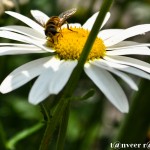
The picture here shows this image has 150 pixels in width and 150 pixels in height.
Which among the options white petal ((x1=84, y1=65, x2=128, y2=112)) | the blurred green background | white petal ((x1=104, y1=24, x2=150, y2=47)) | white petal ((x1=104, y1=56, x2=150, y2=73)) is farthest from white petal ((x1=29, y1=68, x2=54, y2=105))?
the blurred green background

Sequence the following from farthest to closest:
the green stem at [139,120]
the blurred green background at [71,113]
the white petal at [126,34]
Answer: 1. the blurred green background at [71,113]
2. the green stem at [139,120]
3. the white petal at [126,34]

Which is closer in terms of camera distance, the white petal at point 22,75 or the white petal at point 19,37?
the white petal at point 22,75

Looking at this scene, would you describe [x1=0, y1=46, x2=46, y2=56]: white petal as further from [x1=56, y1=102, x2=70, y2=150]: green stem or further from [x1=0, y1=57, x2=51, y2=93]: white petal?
[x1=56, y1=102, x2=70, y2=150]: green stem

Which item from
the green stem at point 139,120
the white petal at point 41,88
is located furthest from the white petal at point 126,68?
the green stem at point 139,120

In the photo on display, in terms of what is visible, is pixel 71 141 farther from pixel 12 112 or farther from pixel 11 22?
pixel 11 22

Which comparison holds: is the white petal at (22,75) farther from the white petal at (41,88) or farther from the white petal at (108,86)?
the white petal at (108,86)

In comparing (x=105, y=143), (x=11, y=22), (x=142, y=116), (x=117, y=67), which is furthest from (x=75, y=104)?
(x=117, y=67)

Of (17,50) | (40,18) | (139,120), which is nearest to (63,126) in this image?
(17,50)
